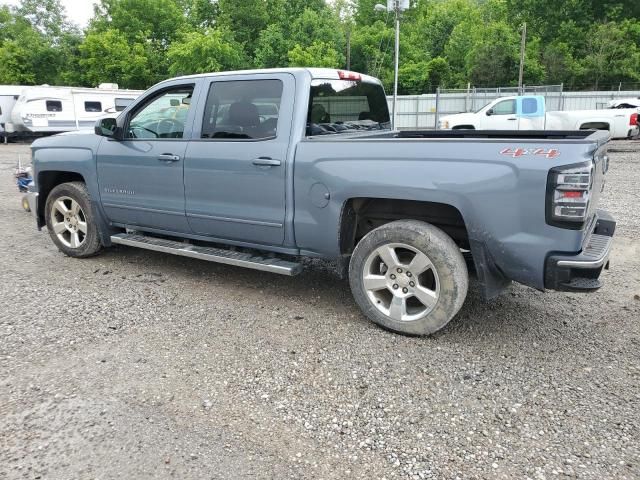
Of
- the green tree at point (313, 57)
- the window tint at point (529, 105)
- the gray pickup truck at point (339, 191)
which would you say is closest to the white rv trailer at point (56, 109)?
the green tree at point (313, 57)

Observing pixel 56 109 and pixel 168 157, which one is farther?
pixel 56 109

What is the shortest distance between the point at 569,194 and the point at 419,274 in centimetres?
112

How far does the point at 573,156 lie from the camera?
326cm

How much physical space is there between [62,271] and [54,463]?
329cm

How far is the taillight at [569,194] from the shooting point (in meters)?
3.25

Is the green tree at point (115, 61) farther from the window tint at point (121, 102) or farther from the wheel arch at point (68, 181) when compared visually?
the wheel arch at point (68, 181)

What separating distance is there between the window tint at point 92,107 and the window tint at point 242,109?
22.3 m

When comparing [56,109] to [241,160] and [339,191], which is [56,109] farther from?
[339,191]

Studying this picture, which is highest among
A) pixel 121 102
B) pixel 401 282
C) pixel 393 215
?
pixel 121 102

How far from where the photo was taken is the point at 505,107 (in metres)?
18.7

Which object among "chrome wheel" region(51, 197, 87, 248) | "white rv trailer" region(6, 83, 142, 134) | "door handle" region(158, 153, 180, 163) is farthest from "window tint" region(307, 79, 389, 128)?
"white rv trailer" region(6, 83, 142, 134)

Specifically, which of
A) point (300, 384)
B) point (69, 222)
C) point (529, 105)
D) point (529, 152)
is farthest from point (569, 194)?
point (529, 105)

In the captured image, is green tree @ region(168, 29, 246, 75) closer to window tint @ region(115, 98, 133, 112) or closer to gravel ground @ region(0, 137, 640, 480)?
window tint @ region(115, 98, 133, 112)

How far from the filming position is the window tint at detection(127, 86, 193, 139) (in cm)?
502
